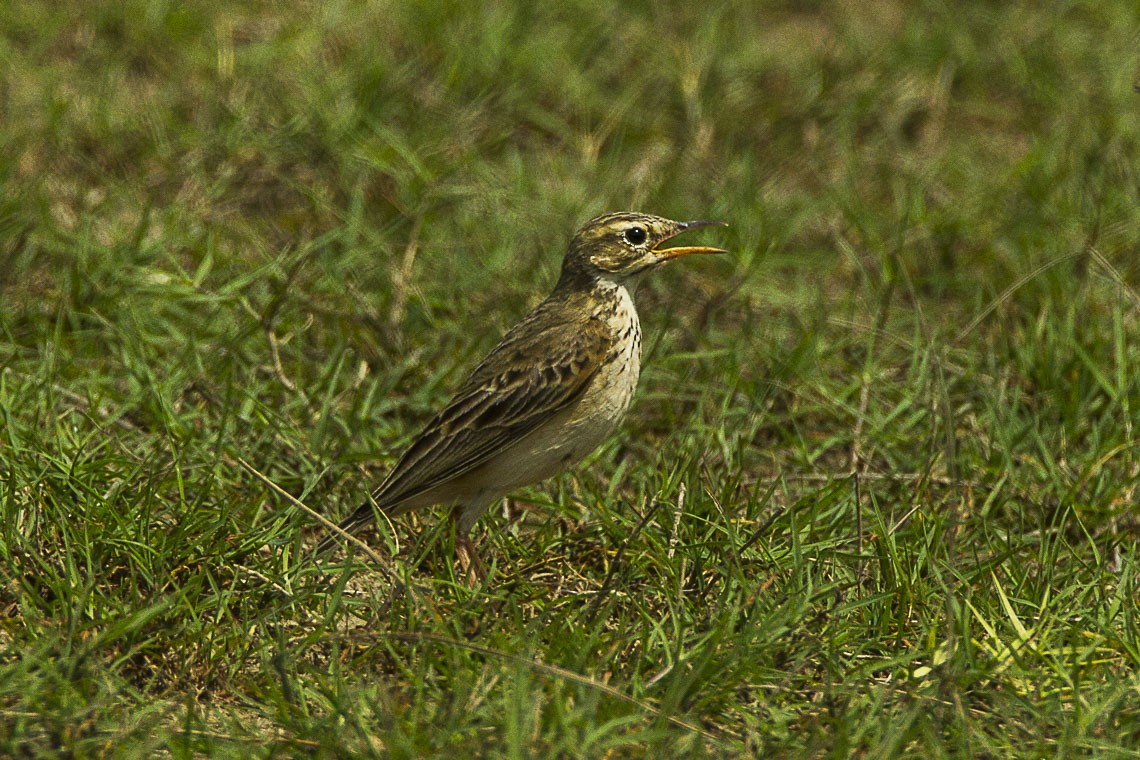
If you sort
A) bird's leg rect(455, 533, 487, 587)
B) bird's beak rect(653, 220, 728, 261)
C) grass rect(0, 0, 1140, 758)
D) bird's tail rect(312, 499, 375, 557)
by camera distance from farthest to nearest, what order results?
1. bird's beak rect(653, 220, 728, 261)
2. bird's tail rect(312, 499, 375, 557)
3. bird's leg rect(455, 533, 487, 587)
4. grass rect(0, 0, 1140, 758)

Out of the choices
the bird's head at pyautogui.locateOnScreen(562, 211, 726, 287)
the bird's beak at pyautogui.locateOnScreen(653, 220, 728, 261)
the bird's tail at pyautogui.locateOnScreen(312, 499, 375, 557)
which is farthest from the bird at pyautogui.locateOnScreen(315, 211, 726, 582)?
the bird's beak at pyautogui.locateOnScreen(653, 220, 728, 261)

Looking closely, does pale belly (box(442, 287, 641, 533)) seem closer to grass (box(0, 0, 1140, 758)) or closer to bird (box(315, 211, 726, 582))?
bird (box(315, 211, 726, 582))

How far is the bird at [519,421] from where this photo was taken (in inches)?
205

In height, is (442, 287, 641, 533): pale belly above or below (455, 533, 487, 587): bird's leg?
above

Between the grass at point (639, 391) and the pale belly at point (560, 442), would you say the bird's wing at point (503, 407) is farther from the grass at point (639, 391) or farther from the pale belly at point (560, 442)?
the grass at point (639, 391)

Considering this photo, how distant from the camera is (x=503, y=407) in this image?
209 inches

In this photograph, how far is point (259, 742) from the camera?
160 inches

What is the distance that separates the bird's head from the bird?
186 mm

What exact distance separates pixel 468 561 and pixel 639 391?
1.59 metres

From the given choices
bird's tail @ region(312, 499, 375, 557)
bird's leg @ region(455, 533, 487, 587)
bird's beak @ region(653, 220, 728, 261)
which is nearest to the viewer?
bird's leg @ region(455, 533, 487, 587)

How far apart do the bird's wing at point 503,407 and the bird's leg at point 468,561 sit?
0.22 meters

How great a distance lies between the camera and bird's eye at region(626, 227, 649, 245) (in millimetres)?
5629

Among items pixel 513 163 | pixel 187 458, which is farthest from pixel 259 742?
pixel 513 163

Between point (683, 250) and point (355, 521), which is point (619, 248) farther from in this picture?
point (355, 521)
